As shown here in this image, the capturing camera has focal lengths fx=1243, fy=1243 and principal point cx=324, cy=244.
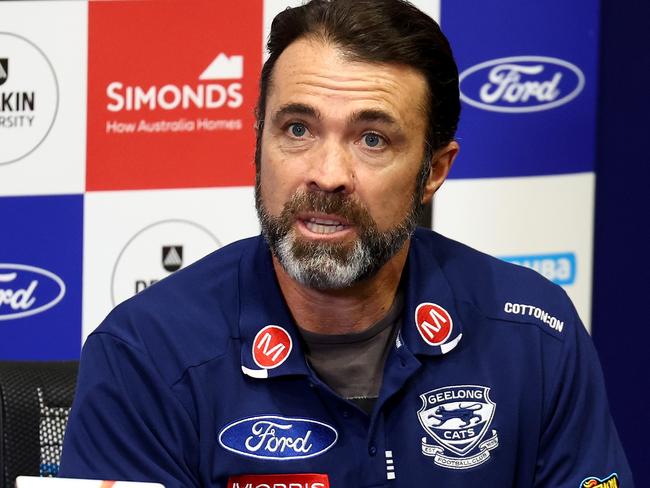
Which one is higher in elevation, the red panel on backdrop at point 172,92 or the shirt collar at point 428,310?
the red panel on backdrop at point 172,92

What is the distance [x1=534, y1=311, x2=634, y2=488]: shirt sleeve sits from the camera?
1828 millimetres

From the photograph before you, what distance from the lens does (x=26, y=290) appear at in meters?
2.96

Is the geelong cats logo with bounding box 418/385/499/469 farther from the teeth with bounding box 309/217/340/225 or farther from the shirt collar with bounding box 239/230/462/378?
the teeth with bounding box 309/217/340/225

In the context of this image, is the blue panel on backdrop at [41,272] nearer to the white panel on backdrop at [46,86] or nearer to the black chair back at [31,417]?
the white panel on backdrop at [46,86]

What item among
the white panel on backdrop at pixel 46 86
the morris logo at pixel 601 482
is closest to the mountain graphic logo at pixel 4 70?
the white panel on backdrop at pixel 46 86

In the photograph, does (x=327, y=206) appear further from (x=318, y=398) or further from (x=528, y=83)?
(x=528, y=83)

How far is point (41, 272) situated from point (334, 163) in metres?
1.39

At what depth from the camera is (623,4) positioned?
297cm

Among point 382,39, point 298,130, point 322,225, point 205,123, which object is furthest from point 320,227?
point 205,123

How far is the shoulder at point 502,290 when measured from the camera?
1.94 meters

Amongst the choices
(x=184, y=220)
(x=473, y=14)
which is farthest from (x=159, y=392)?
(x=473, y=14)

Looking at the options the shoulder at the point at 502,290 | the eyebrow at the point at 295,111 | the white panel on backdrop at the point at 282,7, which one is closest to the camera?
the eyebrow at the point at 295,111

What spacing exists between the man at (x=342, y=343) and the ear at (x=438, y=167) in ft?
0.15

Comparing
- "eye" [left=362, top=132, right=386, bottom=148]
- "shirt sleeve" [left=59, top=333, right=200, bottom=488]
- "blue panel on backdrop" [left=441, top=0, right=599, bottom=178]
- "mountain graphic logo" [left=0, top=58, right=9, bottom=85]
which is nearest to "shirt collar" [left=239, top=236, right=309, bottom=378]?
"shirt sleeve" [left=59, top=333, right=200, bottom=488]
